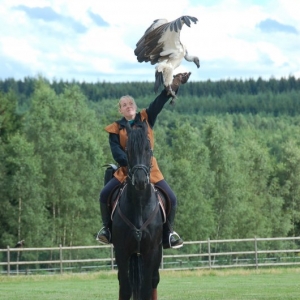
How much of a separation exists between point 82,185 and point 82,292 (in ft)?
116

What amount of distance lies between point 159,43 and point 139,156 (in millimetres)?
1418

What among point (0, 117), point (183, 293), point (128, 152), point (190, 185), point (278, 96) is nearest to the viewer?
point (128, 152)

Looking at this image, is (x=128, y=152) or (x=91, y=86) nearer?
(x=128, y=152)

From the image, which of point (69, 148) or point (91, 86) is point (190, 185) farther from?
point (91, 86)

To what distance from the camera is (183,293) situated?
19.7 m

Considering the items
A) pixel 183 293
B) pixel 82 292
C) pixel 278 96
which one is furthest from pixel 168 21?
pixel 278 96

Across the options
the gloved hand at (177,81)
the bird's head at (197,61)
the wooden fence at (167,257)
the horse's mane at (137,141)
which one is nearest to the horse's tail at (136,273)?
the horse's mane at (137,141)

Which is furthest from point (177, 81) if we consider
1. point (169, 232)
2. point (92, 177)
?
point (92, 177)

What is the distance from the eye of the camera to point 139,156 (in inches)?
375

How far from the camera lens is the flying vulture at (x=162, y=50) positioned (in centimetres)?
1003

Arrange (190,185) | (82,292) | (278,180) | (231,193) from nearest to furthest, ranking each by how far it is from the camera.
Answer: (82,292) → (190,185) → (231,193) → (278,180)

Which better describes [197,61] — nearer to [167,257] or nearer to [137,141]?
[137,141]

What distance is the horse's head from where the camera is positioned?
9.39m

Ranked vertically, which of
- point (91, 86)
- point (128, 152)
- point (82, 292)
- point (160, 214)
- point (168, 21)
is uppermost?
point (91, 86)
